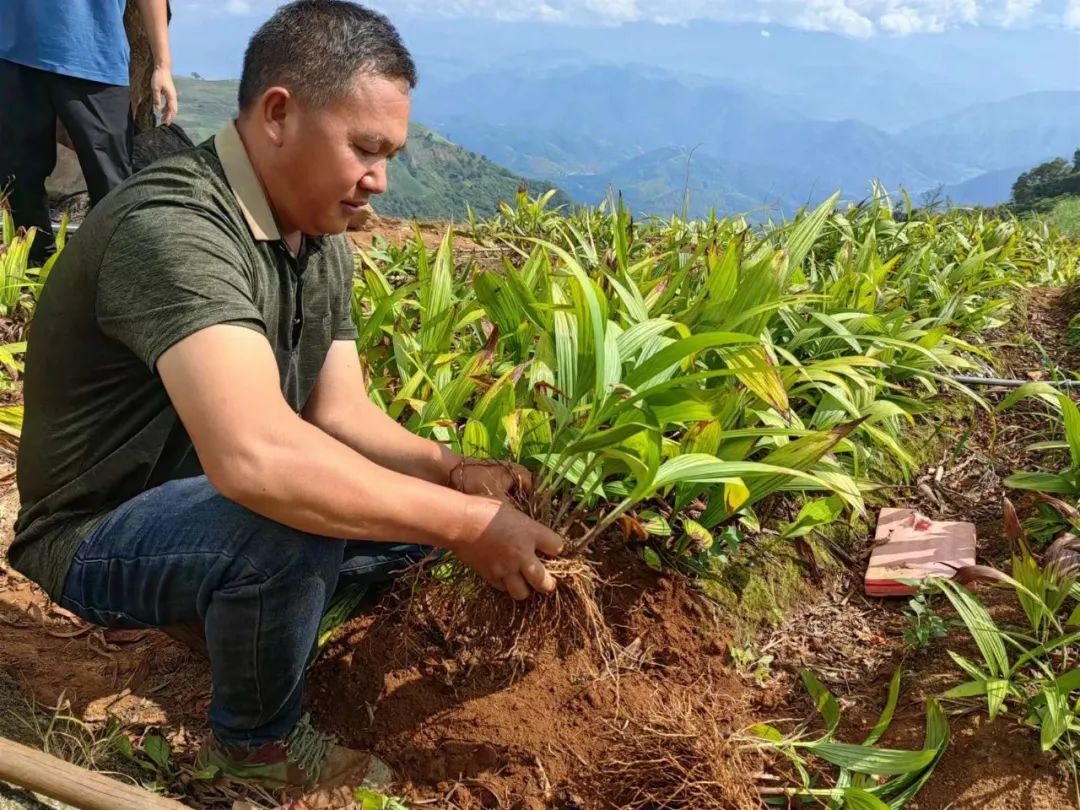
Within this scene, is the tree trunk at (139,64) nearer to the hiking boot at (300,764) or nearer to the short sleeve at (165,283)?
the short sleeve at (165,283)

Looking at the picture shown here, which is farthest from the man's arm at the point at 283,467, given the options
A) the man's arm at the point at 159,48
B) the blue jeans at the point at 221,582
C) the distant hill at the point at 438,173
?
the distant hill at the point at 438,173

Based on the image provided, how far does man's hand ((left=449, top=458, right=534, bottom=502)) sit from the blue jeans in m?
0.32

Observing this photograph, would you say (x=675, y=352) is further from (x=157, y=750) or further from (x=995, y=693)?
(x=157, y=750)

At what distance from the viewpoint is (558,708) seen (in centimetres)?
179

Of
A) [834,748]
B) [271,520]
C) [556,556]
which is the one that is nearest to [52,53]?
[271,520]

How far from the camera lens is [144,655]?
2.08 m

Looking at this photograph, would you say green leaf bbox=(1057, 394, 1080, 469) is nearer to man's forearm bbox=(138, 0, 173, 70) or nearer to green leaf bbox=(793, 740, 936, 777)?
green leaf bbox=(793, 740, 936, 777)

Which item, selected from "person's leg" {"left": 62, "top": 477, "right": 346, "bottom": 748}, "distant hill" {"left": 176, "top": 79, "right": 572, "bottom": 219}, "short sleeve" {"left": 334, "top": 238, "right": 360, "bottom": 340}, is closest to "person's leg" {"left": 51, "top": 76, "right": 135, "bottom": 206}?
"short sleeve" {"left": 334, "top": 238, "right": 360, "bottom": 340}

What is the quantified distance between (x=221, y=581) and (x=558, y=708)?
0.76 m

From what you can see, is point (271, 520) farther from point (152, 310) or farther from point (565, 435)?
point (565, 435)

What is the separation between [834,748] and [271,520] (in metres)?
A: 1.18

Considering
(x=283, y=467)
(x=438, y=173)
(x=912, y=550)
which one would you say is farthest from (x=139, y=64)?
(x=438, y=173)

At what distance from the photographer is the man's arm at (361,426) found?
183 cm

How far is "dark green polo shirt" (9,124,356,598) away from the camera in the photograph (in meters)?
1.33
